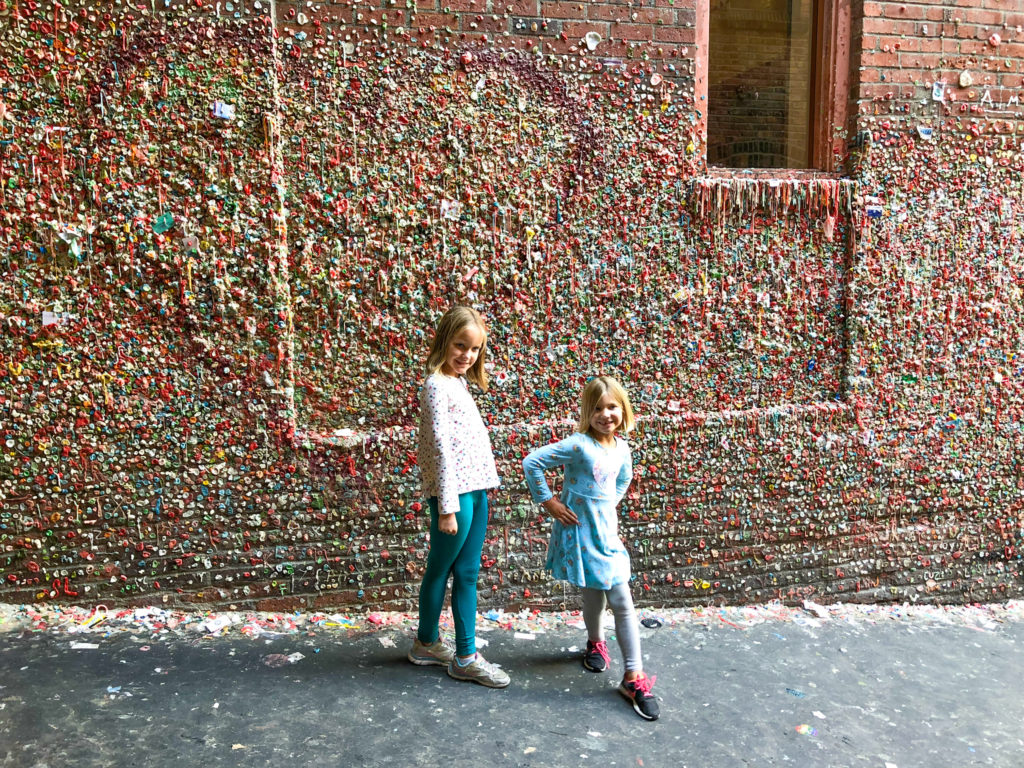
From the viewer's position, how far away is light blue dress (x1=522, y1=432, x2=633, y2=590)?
310 cm

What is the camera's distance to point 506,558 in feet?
13.0

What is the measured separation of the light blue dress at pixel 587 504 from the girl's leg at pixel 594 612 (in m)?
0.19

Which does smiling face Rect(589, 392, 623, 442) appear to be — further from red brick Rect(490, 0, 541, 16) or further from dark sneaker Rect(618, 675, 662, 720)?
red brick Rect(490, 0, 541, 16)

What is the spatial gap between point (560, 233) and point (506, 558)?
5.53ft

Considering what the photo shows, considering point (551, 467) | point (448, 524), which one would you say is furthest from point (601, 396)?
point (448, 524)

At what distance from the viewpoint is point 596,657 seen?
335cm

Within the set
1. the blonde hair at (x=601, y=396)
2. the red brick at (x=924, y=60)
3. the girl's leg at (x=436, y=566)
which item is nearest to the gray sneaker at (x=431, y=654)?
the girl's leg at (x=436, y=566)

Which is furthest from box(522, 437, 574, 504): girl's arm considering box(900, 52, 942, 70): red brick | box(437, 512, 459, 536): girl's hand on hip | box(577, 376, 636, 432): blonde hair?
box(900, 52, 942, 70): red brick

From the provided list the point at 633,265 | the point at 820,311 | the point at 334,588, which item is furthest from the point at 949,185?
the point at 334,588

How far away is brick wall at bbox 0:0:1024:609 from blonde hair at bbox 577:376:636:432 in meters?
0.77

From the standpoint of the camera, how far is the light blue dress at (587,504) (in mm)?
3098

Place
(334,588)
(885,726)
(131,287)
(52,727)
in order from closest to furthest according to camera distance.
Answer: (52,727) → (885,726) → (131,287) → (334,588)

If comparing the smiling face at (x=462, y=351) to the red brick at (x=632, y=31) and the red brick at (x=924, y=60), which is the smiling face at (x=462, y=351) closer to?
the red brick at (x=632, y=31)

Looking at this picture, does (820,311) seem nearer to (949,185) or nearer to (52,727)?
(949,185)
